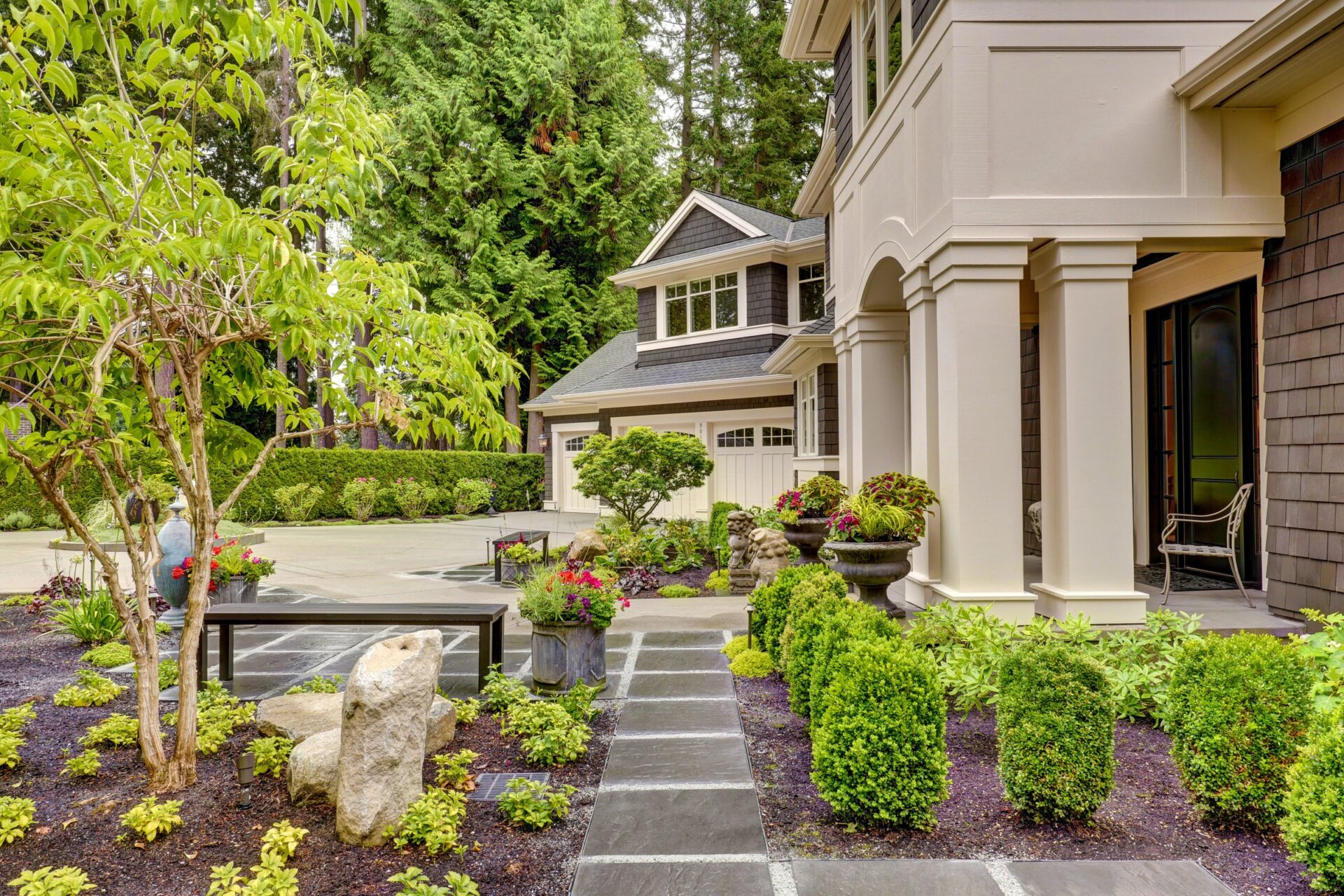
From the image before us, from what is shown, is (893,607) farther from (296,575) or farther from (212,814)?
(296,575)

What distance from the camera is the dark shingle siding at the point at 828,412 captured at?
11.2m

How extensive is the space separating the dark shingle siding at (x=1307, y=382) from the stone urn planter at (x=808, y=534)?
3438 mm

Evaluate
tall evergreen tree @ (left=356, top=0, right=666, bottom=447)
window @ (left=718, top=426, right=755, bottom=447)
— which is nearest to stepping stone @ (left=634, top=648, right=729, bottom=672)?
window @ (left=718, top=426, right=755, bottom=447)

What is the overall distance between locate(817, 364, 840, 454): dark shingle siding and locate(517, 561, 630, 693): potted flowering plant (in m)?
7.07

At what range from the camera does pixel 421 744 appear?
119 inches

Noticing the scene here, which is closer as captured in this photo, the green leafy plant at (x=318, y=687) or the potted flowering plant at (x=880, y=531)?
the green leafy plant at (x=318, y=687)

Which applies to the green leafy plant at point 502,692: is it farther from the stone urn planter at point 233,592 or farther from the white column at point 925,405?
the stone urn planter at point 233,592

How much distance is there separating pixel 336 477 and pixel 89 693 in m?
15.2

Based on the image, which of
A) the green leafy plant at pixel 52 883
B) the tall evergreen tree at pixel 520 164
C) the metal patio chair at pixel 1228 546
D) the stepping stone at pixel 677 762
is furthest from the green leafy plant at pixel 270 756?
the tall evergreen tree at pixel 520 164

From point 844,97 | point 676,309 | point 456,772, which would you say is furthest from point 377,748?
point 676,309

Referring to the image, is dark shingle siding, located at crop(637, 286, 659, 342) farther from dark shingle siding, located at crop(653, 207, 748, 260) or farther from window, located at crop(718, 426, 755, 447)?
window, located at crop(718, 426, 755, 447)

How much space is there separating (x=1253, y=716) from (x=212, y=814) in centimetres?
393

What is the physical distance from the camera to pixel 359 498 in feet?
61.1

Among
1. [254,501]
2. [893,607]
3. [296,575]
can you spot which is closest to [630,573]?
[893,607]
